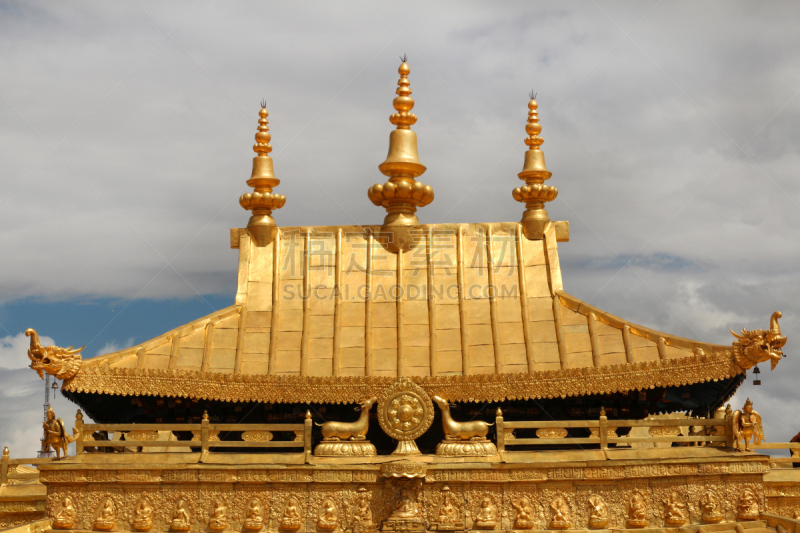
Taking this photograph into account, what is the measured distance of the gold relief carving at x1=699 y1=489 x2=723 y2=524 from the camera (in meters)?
13.4

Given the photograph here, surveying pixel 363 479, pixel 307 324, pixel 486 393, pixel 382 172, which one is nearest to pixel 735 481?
pixel 486 393

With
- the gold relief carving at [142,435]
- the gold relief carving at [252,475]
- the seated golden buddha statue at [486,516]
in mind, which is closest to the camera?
the seated golden buddha statue at [486,516]

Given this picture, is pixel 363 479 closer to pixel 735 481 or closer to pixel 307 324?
pixel 307 324

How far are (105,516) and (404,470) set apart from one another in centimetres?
505

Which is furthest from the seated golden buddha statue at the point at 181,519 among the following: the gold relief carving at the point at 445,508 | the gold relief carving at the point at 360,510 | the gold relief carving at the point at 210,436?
the gold relief carving at the point at 445,508

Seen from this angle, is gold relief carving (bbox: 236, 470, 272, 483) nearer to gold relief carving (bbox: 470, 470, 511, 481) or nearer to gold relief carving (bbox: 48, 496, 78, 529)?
gold relief carving (bbox: 48, 496, 78, 529)

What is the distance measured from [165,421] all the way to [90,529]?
7.17 ft

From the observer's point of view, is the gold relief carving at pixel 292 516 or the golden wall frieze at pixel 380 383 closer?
the gold relief carving at pixel 292 516

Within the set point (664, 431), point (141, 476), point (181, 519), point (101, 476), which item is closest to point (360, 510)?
point (181, 519)

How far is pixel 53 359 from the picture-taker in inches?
535

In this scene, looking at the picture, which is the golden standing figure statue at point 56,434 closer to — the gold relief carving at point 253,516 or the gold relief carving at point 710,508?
the gold relief carving at point 253,516

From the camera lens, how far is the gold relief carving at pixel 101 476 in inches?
543

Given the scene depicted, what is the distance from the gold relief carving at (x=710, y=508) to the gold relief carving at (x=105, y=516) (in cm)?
965

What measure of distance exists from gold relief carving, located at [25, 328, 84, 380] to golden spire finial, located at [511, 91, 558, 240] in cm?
908
